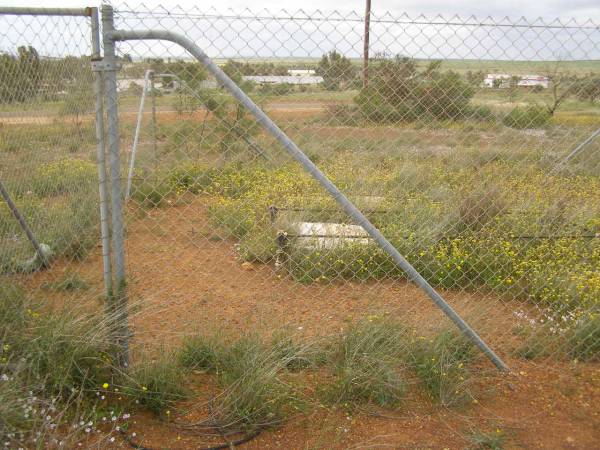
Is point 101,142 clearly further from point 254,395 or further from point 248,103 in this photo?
point 254,395

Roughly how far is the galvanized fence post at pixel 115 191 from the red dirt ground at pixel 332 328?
5.1 inches

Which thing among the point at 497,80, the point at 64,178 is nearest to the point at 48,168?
the point at 64,178

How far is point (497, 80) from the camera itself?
322cm

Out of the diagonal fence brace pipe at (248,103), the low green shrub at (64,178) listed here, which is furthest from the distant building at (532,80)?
the low green shrub at (64,178)

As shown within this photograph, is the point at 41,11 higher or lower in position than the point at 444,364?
higher

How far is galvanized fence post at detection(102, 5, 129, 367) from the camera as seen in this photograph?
237 centimetres

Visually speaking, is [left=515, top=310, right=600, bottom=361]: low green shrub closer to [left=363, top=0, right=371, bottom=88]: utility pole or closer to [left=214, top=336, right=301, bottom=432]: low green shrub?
[left=214, top=336, right=301, bottom=432]: low green shrub

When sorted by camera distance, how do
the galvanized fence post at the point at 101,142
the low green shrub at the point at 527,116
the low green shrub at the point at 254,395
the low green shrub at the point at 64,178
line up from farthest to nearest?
1. the low green shrub at the point at 527,116
2. the low green shrub at the point at 64,178
3. the low green shrub at the point at 254,395
4. the galvanized fence post at the point at 101,142

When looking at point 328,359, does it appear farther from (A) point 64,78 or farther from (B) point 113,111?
(A) point 64,78

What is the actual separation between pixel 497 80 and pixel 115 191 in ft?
7.67

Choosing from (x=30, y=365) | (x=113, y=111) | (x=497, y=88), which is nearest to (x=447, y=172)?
(x=497, y=88)

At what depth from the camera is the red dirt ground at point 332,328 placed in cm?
257

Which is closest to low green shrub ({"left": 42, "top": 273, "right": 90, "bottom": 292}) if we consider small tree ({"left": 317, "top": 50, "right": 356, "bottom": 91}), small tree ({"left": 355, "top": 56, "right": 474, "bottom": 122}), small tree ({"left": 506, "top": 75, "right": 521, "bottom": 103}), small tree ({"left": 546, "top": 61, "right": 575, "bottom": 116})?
small tree ({"left": 317, "top": 50, "right": 356, "bottom": 91})

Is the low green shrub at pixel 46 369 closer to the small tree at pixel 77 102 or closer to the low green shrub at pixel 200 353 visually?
the low green shrub at pixel 200 353
